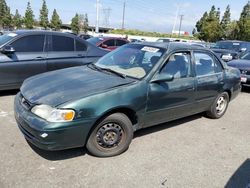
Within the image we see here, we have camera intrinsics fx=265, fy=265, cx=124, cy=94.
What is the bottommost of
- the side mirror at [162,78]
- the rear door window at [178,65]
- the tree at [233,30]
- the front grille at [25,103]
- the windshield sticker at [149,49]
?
the tree at [233,30]

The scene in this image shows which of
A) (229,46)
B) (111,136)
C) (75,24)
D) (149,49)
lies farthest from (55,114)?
(75,24)

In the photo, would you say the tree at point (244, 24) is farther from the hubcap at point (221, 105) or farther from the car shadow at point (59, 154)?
the car shadow at point (59, 154)

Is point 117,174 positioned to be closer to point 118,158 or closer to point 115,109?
point 118,158

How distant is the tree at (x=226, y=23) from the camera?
46.3 meters

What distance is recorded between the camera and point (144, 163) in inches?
141

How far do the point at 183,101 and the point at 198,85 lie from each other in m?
0.47

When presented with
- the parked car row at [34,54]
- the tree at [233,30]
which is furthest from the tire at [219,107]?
the tree at [233,30]

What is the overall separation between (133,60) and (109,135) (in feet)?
4.65

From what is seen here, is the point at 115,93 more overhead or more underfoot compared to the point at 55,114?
more overhead

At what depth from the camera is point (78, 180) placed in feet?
10.2

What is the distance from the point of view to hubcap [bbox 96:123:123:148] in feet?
11.7

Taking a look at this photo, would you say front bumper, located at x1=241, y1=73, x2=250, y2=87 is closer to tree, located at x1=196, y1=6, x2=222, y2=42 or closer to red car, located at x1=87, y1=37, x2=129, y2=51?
red car, located at x1=87, y1=37, x2=129, y2=51

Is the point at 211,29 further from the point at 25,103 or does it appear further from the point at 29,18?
the point at 25,103

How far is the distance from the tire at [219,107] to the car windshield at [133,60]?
1.94m
